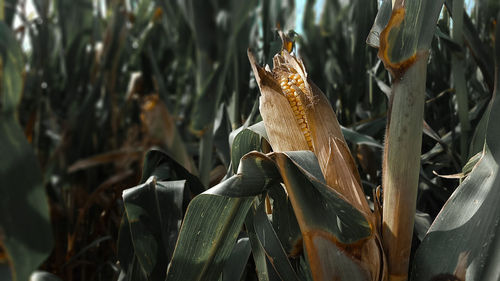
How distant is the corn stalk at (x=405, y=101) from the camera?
0.50 m

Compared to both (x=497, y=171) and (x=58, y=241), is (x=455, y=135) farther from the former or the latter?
(x=58, y=241)

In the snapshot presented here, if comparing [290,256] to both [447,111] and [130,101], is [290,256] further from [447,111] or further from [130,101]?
[130,101]

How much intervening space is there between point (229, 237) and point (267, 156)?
0.39 ft

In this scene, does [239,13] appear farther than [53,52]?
No

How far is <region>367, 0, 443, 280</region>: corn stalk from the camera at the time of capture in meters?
0.50

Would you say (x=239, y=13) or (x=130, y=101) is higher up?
(x=239, y=13)

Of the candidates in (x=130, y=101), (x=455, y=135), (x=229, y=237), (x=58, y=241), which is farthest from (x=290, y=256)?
(x=130, y=101)

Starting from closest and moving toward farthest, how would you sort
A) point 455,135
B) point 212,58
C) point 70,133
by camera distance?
point 455,135 → point 212,58 → point 70,133

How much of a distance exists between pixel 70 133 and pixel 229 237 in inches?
53.8

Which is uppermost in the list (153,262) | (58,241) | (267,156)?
(267,156)

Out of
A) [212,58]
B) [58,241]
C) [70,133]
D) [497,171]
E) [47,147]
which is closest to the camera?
[497,171]

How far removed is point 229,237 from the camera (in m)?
0.58

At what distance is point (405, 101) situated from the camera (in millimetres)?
503

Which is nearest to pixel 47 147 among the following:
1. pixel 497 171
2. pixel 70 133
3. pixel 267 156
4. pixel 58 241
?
pixel 70 133
